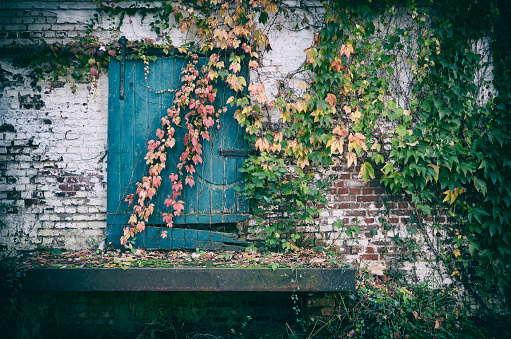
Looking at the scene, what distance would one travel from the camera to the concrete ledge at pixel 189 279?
2805 mm

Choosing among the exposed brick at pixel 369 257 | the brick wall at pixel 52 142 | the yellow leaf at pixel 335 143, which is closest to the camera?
the yellow leaf at pixel 335 143

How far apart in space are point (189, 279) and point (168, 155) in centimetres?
131

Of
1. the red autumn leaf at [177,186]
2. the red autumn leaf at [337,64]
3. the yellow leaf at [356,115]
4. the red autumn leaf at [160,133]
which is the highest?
the red autumn leaf at [337,64]

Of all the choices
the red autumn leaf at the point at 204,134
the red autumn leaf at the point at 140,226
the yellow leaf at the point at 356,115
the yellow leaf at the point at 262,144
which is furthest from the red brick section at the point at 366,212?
the red autumn leaf at the point at 140,226

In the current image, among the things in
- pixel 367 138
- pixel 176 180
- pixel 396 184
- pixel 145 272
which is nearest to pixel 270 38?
pixel 367 138

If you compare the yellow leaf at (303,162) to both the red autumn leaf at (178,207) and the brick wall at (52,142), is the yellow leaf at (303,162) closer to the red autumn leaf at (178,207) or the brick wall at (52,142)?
the brick wall at (52,142)

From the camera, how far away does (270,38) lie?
3467 millimetres

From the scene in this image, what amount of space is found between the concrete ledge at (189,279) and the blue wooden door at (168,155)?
0.52 metres

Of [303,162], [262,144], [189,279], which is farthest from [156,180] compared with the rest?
[303,162]

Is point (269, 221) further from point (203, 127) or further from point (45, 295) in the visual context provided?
point (45, 295)

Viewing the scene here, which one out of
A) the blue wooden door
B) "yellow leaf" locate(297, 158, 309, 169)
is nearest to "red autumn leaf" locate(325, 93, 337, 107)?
"yellow leaf" locate(297, 158, 309, 169)

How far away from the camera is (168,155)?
131 inches

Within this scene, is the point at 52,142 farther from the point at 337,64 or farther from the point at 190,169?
the point at 337,64

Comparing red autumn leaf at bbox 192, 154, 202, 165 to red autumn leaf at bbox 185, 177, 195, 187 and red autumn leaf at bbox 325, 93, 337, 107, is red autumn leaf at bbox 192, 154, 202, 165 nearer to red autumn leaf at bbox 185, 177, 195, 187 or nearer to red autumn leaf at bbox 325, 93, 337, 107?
red autumn leaf at bbox 185, 177, 195, 187
